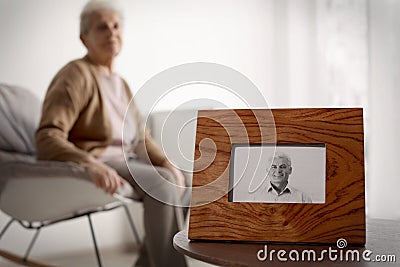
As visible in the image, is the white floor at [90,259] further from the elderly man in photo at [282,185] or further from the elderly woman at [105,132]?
the elderly man in photo at [282,185]

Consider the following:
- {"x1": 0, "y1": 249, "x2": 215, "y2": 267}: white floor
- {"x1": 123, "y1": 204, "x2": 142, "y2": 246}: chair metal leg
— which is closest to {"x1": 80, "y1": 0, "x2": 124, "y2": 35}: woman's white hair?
{"x1": 123, "y1": 204, "x2": 142, "y2": 246}: chair metal leg

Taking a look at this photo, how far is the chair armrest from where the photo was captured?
226cm

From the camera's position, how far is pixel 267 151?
0.95m

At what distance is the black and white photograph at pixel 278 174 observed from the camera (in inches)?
36.6

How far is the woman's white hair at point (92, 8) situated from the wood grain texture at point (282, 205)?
5.01 ft

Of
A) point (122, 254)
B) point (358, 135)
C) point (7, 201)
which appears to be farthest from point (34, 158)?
point (358, 135)

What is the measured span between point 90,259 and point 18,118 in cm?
56

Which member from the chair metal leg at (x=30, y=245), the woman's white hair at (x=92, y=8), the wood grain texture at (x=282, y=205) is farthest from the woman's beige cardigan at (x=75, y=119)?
the wood grain texture at (x=282, y=205)

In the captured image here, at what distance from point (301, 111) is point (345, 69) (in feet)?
8.41

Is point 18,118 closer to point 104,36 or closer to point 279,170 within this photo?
point 104,36

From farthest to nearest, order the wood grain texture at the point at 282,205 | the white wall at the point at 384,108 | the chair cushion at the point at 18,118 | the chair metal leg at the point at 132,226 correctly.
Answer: the white wall at the point at 384,108 → the chair metal leg at the point at 132,226 → the chair cushion at the point at 18,118 → the wood grain texture at the point at 282,205

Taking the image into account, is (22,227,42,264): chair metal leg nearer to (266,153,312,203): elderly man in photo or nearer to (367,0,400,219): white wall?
(266,153,312,203): elderly man in photo

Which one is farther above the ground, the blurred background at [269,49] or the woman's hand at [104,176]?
the blurred background at [269,49]

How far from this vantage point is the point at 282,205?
0.92 metres
